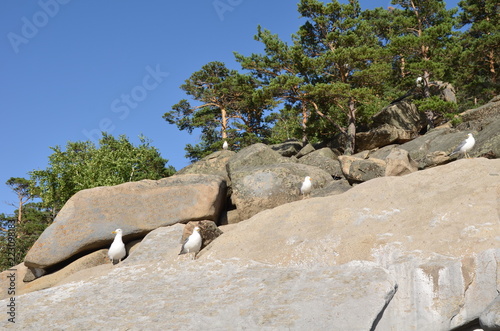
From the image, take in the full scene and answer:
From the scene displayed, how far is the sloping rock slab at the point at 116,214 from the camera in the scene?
14.0 m

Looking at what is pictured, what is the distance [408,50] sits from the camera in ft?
94.7

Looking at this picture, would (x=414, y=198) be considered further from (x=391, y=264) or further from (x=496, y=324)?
(x=496, y=324)

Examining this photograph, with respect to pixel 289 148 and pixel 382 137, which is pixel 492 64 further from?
pixel 289 148

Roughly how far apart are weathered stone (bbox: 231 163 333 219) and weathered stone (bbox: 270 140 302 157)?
38.8ft

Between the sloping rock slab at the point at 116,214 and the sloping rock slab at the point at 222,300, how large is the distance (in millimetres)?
6035

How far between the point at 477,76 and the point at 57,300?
35395mm

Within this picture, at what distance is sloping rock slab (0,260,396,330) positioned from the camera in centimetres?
622

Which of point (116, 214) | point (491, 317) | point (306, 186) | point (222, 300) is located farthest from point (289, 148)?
point (491, 317)

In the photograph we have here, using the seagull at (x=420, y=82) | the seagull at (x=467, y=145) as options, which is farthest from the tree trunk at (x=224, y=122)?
the seagull at (x=467, y=145)

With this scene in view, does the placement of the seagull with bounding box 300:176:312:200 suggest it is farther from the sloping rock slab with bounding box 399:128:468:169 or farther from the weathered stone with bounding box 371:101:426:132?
the weathered stone with bounding box 371:101:426:132

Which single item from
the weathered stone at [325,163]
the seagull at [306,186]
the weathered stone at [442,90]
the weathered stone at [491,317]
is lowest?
the weathered stone at [491,317]

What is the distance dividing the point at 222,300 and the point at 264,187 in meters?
9.60

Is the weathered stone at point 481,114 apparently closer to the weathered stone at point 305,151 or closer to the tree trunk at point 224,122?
the weathered stone at point 305,151

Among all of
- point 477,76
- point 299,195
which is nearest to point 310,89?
point 299,195
